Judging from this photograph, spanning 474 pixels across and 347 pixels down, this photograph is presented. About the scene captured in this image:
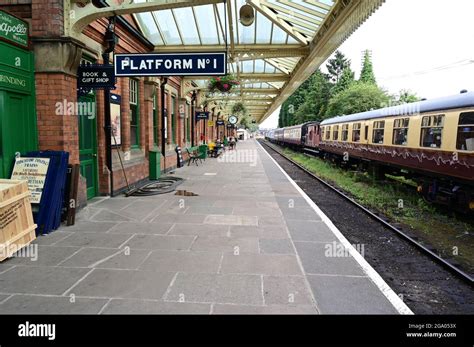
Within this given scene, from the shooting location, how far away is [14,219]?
15.5ft

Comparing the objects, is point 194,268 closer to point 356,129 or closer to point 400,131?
point 400,131

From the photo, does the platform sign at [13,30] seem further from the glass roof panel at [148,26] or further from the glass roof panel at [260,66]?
the glass roof panel at [260,66]

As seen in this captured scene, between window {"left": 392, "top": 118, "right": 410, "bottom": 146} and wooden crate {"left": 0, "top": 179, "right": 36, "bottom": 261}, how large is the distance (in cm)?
1049

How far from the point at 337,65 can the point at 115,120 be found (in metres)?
72.3

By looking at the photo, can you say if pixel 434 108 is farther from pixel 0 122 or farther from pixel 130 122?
pixel 0 122

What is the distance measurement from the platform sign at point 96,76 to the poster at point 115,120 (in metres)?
1.83

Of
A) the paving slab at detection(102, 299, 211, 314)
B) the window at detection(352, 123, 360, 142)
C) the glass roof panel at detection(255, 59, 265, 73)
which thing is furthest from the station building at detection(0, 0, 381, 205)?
the paving slab at detection(102, 299, 211, 314)

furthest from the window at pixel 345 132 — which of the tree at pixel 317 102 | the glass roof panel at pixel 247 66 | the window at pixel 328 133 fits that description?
the tree at pixel 317 102

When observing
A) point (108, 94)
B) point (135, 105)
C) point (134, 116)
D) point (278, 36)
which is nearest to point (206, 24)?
point (278, 36)

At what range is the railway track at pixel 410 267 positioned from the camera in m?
3.98

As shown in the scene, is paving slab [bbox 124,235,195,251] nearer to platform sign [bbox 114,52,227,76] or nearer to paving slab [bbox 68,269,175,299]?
paving slab [bbox 68,269,175,299]

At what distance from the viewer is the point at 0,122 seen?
553cm
